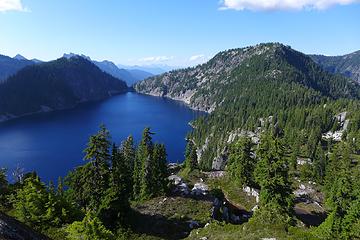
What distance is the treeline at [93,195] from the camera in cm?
3766

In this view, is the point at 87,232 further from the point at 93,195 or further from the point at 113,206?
the point at 93,195

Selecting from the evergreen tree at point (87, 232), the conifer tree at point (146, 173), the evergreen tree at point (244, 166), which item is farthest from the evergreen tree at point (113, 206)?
the evergreen tree at point (244, 166)

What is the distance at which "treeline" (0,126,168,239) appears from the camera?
124ft

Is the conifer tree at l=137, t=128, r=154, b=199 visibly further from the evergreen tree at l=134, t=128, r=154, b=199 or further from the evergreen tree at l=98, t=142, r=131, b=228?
the evergreen tree at l=98, t=142, r=131, b=228

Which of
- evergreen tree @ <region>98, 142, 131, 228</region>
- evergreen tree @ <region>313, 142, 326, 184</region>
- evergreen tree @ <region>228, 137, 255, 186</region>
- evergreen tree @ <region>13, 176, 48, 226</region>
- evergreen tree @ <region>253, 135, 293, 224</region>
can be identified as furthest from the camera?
evergreen tree @ <region>313, 142, 326, 184</region>

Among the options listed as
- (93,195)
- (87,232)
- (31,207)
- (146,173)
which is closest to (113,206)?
(93,195)

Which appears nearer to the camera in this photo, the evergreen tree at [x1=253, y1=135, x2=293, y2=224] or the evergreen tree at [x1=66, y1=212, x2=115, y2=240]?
the evergreen tree at [x1=66, y1=212, x2=115, y2=240]

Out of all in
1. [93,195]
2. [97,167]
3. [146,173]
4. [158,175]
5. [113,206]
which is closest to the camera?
[113,206]

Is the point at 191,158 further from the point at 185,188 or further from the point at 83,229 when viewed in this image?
the point at 83,229

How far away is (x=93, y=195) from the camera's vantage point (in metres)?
54.6

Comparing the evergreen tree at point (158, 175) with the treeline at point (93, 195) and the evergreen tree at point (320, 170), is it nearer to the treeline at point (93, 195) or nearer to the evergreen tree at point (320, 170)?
the treeline at point (93, 195)

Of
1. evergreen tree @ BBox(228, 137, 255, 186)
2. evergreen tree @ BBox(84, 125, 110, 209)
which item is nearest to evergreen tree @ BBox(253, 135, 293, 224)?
evergreen tree @ BBox(84, 125, 110, 209)

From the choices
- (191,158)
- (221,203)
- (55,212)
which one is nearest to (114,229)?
(55,212)

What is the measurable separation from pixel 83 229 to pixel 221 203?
1787 inches
